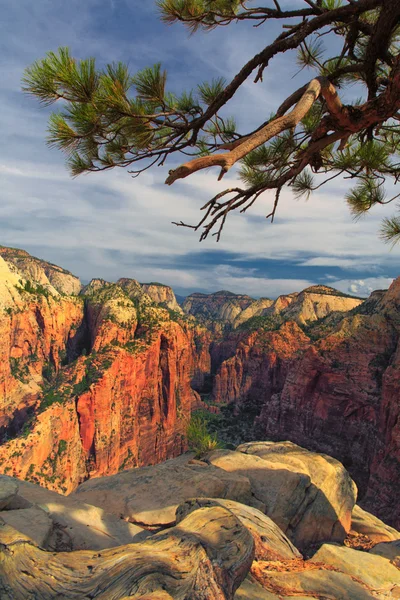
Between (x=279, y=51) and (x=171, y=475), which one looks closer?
(x=279, y=51)

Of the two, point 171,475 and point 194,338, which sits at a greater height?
point 171,475

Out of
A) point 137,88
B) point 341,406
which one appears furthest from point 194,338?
point 137,88

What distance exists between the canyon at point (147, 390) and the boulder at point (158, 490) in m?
26.5

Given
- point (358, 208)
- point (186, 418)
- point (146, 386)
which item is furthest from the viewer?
point (186, 418)

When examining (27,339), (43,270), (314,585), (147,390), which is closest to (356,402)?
(147,390)

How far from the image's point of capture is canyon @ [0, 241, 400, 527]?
128ft

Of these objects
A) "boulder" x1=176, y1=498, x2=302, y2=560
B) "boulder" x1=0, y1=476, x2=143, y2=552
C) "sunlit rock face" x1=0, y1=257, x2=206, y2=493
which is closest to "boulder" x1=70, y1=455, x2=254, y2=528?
"boulder" x1=0, y1=476, x2=143, y2=552

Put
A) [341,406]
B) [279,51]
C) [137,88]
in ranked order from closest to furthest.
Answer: [279,51] < [137,88] < [341,406]

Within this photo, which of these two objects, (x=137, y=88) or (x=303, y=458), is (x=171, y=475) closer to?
(x=303, y=458)

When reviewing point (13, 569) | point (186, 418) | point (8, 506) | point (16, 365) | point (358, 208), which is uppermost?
point (358, 208)

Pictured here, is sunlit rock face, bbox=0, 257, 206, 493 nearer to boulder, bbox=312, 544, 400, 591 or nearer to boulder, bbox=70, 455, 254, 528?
boulder, bbox=70, 455, 254, 528

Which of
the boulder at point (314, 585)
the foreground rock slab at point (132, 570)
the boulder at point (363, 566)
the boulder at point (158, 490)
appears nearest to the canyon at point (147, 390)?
the boulder at point (158, 490)

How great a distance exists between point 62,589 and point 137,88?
7490mm

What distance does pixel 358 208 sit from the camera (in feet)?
27.1
